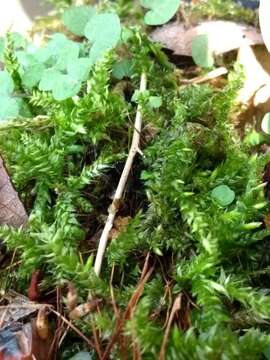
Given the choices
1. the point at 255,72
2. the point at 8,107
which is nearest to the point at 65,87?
the point at 8,107

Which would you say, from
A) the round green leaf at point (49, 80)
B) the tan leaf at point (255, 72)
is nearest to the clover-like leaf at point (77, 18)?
the round green leaf at point (49, 80)

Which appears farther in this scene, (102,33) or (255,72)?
(255,72)

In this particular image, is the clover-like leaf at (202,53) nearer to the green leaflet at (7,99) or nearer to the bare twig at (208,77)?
the bare twig at (208,77)

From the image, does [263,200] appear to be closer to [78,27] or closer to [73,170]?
[73,170]

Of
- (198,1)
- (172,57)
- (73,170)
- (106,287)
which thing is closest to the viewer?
(106,287)

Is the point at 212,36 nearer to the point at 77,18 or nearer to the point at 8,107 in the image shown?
the point at 77,18

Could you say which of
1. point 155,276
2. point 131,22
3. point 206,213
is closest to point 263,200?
point 206,213

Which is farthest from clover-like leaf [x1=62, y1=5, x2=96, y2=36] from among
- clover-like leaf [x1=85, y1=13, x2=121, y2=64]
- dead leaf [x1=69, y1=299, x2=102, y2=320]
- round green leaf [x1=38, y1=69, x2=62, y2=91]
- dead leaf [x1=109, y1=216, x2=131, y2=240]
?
dead leaf [x1=69, y1=299, x2=102, y2=320]
